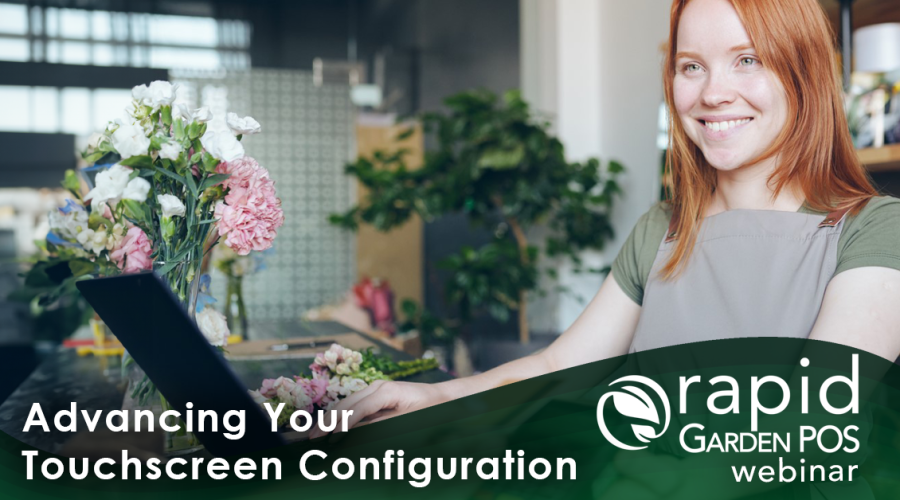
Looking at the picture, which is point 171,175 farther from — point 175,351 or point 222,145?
point 175,351

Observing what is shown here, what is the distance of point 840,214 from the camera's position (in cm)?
105

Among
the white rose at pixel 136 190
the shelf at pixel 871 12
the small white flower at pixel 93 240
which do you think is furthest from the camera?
the shelf at pixel 871 12

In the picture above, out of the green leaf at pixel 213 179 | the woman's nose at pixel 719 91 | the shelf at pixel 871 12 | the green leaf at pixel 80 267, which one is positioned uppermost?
the shelf at pixel 871 12

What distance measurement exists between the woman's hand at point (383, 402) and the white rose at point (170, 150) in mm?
344

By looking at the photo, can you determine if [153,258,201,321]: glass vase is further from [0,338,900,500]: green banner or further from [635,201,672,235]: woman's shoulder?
[635,201,672,235]: woman's shoulder

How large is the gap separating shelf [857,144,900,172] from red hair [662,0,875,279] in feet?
3.15

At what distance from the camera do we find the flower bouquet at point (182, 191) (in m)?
0.86

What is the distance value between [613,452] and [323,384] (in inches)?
15.4

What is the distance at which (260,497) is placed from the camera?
737 mm

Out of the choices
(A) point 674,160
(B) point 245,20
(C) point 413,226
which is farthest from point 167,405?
(B) point 245,20

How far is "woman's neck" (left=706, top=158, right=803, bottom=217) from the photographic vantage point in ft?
3.68

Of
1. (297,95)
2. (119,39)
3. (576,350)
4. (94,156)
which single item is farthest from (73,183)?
(119,39)

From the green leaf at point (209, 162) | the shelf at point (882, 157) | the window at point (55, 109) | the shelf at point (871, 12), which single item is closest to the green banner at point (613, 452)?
the green leaf at point (209, 162)

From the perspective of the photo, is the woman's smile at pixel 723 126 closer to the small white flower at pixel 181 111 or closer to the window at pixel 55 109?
the small white flower at pixel 181 111
